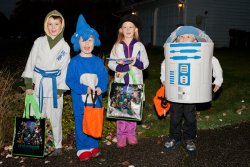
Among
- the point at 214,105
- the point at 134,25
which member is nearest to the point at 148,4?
the point at 214,105

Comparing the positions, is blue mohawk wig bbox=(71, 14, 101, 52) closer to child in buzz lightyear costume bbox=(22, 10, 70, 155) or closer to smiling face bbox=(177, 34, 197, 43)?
child in buzz lightyear costume bbox=(22, 10, 70, 155)

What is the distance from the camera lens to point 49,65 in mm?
4250

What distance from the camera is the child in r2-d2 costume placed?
402cm

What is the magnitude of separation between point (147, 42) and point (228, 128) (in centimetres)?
1758

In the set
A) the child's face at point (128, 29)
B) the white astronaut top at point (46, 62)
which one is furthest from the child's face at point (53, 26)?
the child's face at point (128, 29)

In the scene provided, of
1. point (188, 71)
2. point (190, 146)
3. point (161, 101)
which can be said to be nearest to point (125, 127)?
point (161, 101)

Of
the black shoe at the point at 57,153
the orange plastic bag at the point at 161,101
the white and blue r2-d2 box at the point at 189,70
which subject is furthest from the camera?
the orange plastic bag at the point at 161,101

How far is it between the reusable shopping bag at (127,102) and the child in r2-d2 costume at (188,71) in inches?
15.4

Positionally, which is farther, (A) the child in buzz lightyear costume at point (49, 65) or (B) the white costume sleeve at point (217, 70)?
(B) the white costume sleeve at point (217, 70)

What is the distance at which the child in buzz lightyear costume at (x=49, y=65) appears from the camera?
13.9 feet

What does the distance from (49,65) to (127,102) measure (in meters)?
1.15

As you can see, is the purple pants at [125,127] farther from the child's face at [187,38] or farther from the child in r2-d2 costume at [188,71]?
the child's face at [187,38]

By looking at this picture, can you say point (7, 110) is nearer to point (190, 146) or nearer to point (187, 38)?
point (190, 146)

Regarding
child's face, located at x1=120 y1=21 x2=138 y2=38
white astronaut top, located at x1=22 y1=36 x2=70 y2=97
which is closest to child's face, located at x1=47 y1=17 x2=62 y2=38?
white astronaut top, located at x1=22 y1=36 x2=70 y2=97
